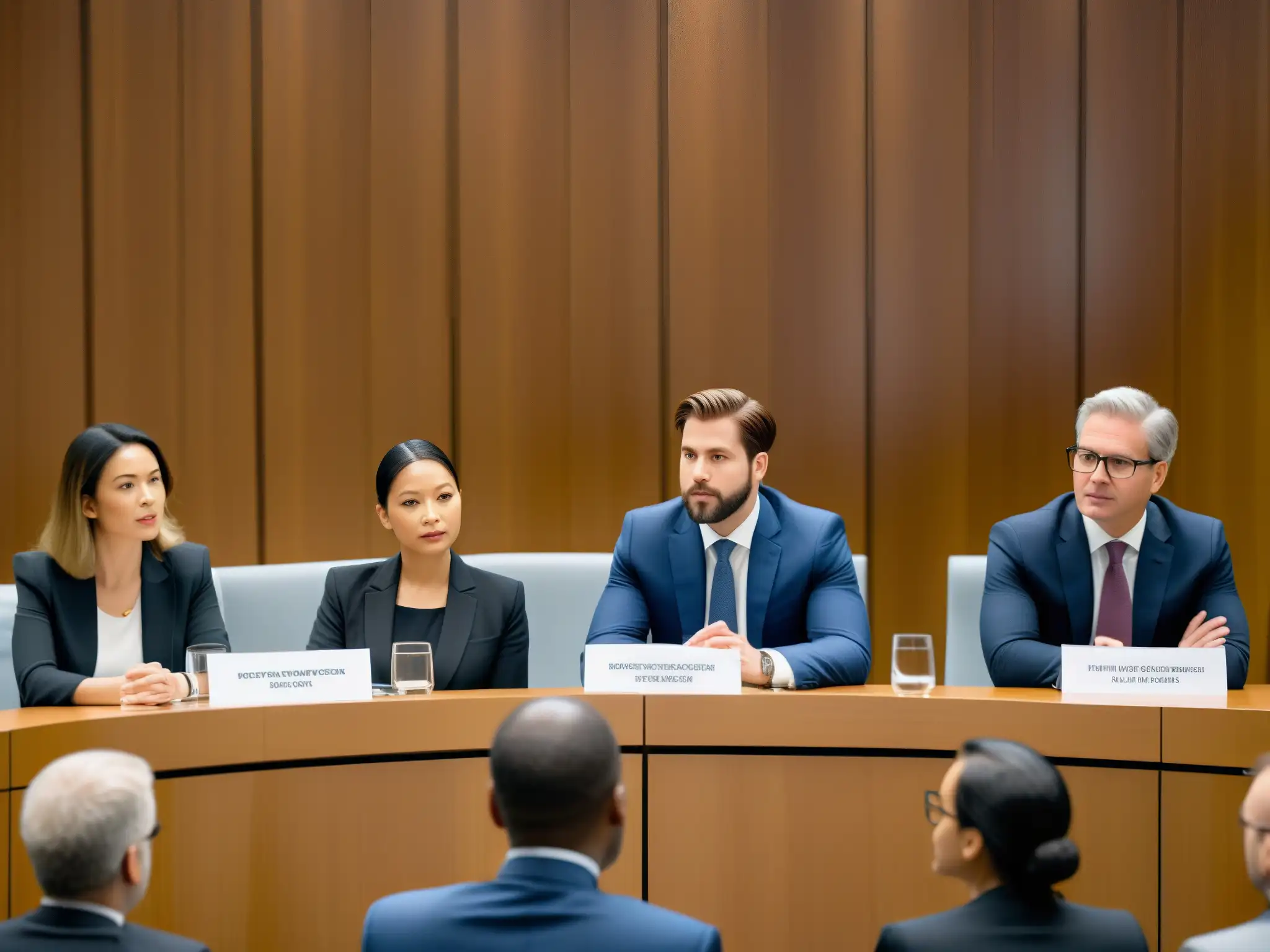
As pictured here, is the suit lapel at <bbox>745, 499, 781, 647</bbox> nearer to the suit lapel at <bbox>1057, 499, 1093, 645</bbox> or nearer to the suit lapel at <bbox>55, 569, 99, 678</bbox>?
the suit lapel at <bbox>1057, 499, 1093, 645</bbox>

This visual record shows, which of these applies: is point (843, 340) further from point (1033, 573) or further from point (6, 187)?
point (6, 187)

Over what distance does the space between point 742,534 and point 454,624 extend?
727mm

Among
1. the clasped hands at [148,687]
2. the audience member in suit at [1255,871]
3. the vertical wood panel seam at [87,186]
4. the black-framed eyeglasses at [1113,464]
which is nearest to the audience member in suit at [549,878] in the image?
the audience member in suit at [1255,871]

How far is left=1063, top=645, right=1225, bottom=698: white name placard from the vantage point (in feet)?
7.30

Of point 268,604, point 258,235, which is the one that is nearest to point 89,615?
point 268,604

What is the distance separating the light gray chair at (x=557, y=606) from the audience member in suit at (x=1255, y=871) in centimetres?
215

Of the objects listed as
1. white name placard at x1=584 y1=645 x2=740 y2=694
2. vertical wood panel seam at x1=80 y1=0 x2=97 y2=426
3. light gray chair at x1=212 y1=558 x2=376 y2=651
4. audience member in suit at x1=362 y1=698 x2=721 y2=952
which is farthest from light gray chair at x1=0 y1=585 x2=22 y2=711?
audience member in suit at x1=362 y1=698 x2=721 y2=952

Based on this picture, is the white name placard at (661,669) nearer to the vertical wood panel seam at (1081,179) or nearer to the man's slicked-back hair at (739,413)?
the man's slicked-back hair at (739,413)

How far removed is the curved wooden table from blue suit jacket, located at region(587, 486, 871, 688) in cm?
66

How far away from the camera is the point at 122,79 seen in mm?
3652

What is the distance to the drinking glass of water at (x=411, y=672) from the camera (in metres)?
2.37

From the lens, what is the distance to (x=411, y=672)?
2.37 meters

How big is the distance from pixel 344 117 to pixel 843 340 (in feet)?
5.55

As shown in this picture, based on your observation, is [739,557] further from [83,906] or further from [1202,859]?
[83,906]
